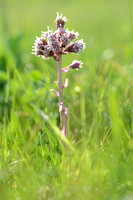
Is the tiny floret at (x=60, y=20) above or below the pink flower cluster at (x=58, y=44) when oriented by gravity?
above

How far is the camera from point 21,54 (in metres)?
4.52

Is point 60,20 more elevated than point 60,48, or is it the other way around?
point 60,20

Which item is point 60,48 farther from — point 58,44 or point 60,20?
point 60,20

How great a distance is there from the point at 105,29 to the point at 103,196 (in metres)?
6.14

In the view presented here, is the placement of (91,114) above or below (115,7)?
below

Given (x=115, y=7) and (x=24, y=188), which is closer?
(x=24, y=188)

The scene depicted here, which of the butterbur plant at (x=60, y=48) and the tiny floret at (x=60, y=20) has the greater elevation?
the tiny floret at (x=60, y=20)

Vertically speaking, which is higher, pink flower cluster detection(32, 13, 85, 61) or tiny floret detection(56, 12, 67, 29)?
tiny floret detection(56, 12, 67, 29)

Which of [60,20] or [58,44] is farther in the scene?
[60,20]

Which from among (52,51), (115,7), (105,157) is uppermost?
(115,7)

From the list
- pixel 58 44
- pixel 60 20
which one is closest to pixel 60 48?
pixel 58 44

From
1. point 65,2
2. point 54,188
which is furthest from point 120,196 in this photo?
point 65,2

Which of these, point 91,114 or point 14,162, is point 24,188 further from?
point 91,114

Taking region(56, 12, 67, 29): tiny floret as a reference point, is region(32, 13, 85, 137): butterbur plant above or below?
below
